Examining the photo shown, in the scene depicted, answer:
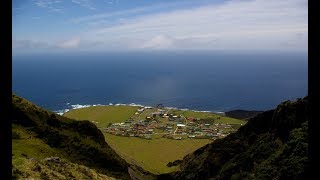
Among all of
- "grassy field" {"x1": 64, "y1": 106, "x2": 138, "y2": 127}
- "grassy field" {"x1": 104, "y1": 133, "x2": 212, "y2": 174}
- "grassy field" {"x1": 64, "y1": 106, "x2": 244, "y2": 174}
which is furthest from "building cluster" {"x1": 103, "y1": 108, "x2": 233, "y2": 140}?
"grassy field" {"x1": 64, "y1": 106, "x2": 138, "y2": 127}

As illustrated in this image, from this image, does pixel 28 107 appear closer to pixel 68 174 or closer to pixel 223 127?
pixel 68 174

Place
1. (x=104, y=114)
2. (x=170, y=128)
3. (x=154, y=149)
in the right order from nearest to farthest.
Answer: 1. (x=154, y=149)
2. (x=170, y=128)
3. (x=104, y=114)

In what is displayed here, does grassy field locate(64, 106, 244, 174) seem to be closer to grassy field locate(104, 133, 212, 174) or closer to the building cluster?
grassy field locate(104, 133, 212, 174)

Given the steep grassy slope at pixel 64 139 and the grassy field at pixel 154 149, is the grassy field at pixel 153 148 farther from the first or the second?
the steep grassy slope at pixel 64 139

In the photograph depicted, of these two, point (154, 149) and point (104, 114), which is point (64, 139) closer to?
point (154, 149)

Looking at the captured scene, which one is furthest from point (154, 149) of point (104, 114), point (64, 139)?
point (104, 114)

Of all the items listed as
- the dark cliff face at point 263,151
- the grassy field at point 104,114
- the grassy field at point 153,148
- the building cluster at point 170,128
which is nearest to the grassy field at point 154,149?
the grassy field at point 153,148
